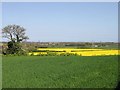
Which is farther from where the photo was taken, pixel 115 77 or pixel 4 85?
pixel 115 77

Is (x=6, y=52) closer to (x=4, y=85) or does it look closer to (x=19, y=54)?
(x=19, y=54)

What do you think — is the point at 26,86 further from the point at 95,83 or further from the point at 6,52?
the point at 6,52

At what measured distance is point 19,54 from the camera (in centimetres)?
5688

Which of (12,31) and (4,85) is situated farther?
(12,31)

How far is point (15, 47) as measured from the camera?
58844mm

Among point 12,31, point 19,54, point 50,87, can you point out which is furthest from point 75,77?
point 12,31

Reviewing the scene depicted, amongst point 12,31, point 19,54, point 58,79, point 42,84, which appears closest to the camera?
point 42,84

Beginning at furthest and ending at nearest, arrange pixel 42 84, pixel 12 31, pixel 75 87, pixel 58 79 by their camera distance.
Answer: pixel 12 31 → pixel 58 79 → pixel 42 84 → pixel 75 87

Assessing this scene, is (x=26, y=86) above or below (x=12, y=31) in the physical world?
below

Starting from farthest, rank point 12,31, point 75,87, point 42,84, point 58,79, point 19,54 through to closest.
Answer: point 12,31 < point 19,54 < point 58,79 < point 42,84 < point 75,87

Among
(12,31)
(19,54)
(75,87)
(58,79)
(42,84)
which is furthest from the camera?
(12,31)

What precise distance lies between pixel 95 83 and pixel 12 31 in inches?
2005

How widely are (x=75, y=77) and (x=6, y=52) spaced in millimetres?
39531

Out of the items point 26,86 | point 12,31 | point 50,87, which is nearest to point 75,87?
point 50,87
